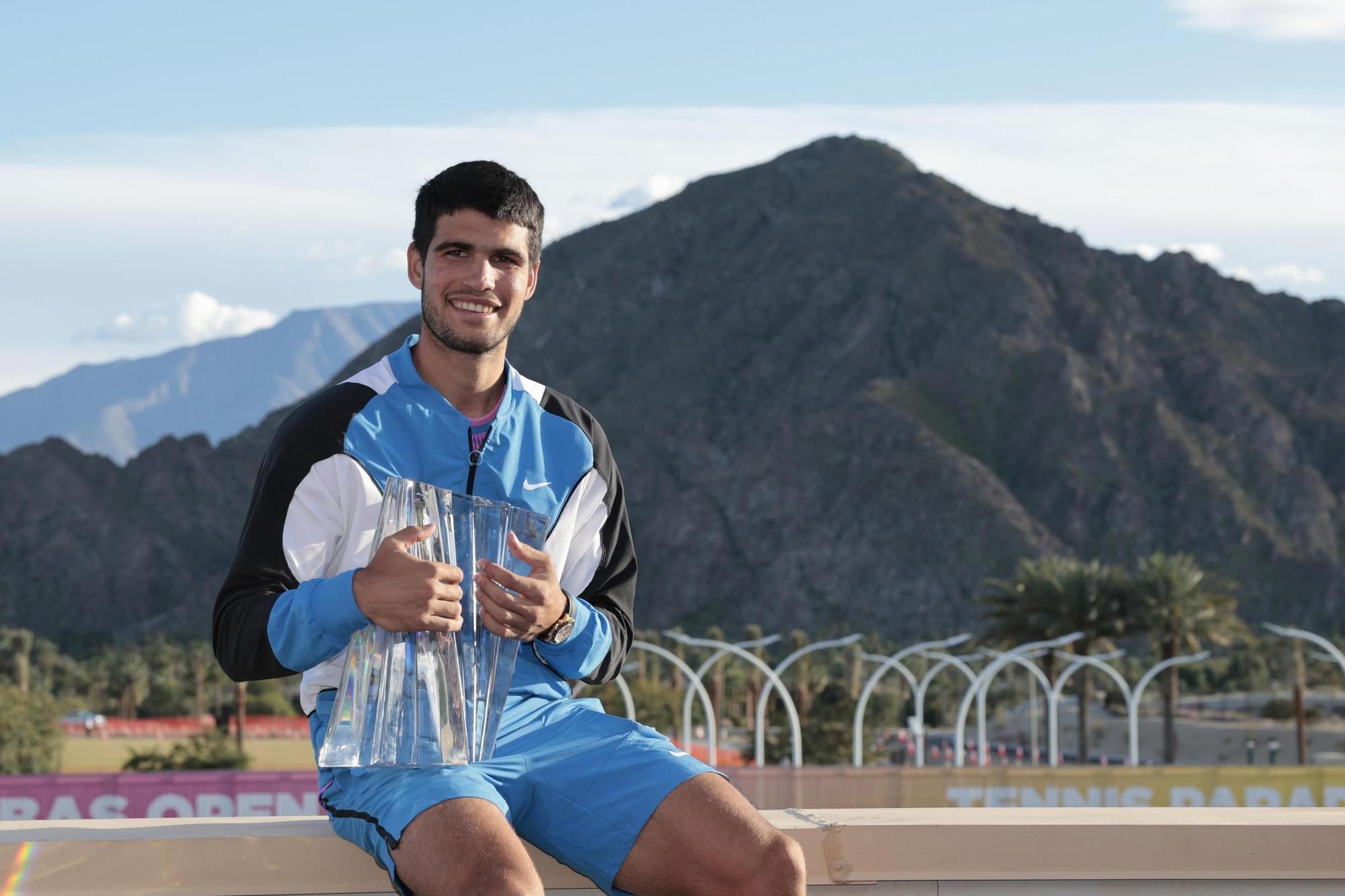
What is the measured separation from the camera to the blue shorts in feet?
11.8

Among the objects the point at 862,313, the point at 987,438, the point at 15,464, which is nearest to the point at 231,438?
Answer: the point at 15,464

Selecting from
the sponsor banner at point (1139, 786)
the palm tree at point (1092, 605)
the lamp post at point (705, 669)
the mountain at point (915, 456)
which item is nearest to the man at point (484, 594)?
the sponsor banner at point (1139, 786)

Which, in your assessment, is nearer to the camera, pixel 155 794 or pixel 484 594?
pixel 484 594

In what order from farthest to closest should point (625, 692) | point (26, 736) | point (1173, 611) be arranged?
point (26, 736) < point (1173, 611) < point (625, 692)

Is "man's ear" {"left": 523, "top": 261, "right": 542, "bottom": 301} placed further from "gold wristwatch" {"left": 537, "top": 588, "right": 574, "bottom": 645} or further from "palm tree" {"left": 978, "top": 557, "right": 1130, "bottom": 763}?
"palm tree" {"left": 978, "top": 557, "right": 1130, "bottom": 763}

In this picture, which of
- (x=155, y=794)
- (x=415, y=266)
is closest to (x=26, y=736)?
(x=155, y=794)

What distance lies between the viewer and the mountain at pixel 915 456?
14650cm

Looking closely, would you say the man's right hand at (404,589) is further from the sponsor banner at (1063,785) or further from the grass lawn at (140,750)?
the grass lawn at (140,750)

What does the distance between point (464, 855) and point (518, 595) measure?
2.01ft

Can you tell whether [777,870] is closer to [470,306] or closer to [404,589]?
[404,589]

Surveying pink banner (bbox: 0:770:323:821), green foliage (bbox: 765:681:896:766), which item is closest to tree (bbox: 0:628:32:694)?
green foliage (bbox: 765:681:896:766)

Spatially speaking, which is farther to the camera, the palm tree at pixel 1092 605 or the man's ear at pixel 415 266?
the palm tree at pixel 1092 605

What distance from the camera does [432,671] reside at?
3723mm

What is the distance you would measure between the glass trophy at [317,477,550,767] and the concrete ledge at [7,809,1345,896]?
10.3 inches
